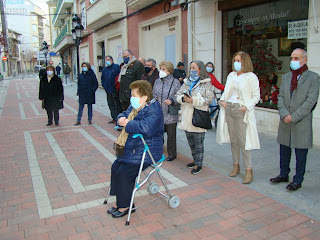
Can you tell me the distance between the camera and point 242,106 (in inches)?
172

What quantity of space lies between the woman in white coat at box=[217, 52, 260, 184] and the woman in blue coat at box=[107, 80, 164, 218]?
55.4 inches

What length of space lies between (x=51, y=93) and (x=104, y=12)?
8.48 m

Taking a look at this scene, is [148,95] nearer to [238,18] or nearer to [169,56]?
[238,18]

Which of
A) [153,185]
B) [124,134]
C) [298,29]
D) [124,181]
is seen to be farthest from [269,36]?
[124,181]

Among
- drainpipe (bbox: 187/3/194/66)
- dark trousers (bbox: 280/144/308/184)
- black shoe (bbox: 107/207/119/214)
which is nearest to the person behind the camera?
black shoe (bbox: 107/207/119/214)

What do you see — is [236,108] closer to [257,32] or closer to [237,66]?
[237,66]

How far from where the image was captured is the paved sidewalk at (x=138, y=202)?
3.29m

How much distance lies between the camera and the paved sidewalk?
3.29m

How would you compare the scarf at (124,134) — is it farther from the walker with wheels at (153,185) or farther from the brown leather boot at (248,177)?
the brown leather boot at (248,177)

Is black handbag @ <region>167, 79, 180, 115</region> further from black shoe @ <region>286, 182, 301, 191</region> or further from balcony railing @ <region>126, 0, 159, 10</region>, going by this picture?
balcony railing @ <region>126, 0, 159, 10</region>

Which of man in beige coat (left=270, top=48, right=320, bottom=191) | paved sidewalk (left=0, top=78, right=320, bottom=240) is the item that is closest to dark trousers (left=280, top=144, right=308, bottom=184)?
man in beige coat (left=270, top=48, right=320, bottom=191)

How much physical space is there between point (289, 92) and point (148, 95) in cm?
196

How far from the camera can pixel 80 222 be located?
3.49 metres

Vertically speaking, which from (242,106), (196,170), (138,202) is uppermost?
(242,106)
